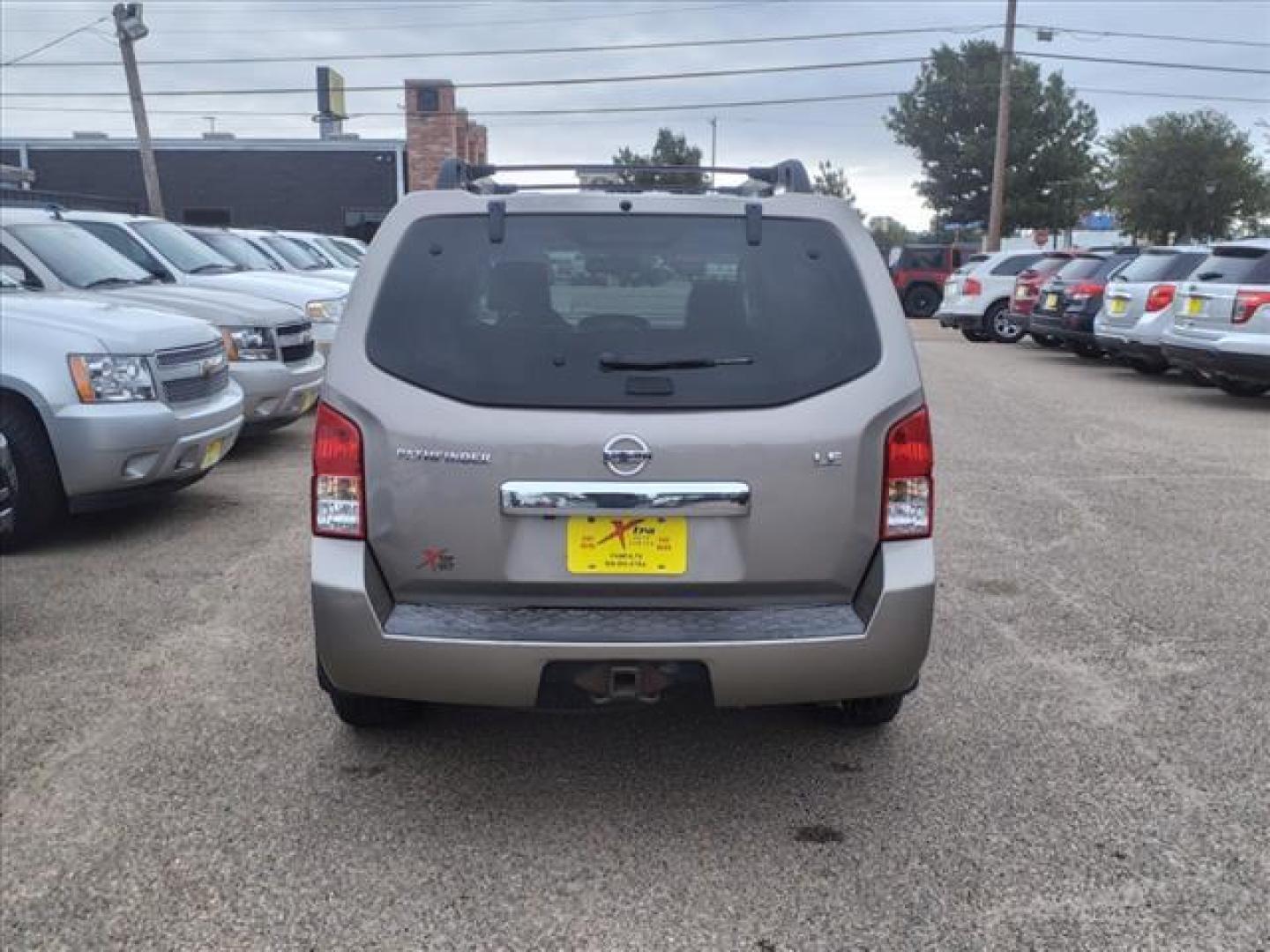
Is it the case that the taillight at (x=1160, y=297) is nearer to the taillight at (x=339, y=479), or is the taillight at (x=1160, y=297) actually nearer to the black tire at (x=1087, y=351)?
the black tire at (x=1087, y=351)

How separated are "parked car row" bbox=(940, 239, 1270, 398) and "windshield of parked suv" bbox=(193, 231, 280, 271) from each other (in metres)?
10.2

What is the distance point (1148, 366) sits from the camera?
15.6m

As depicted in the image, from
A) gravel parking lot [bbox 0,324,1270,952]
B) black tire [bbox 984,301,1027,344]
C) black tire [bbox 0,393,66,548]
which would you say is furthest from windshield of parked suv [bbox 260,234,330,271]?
black tire [bbox 984,301,1027,344]

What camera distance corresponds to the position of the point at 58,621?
510 centimetres

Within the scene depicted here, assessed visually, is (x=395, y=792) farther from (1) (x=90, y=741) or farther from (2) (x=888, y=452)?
(2) (x=888, y=452)

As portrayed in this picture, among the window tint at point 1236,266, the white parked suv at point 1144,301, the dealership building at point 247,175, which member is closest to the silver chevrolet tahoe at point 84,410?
the window tint at point 1236,266

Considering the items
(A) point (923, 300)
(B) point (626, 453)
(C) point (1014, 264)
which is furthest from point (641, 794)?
(A) point (923, 300)

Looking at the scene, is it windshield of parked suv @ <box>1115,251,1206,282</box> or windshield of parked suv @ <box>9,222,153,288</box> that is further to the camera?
windshield of parked suv @ <box>1115,251,1206,282</box>

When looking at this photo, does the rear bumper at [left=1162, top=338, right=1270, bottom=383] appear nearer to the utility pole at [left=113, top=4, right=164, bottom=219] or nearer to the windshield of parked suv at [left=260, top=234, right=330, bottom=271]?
the windshield of parked suv at [left=260, top=234, right=330, bottom=271]

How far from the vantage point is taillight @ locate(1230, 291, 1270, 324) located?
11094 millimetres

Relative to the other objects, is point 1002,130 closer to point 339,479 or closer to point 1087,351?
point 1087,351

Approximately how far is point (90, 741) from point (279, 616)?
1.35 meters

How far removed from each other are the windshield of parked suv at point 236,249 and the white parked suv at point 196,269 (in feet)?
3.77

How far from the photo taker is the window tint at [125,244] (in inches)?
392
